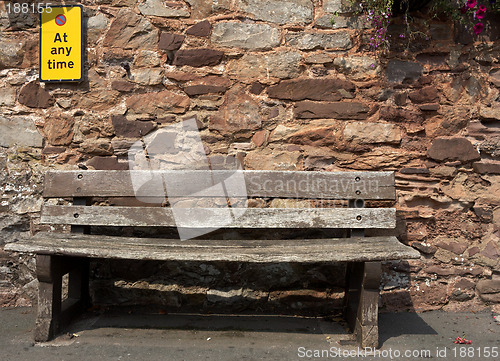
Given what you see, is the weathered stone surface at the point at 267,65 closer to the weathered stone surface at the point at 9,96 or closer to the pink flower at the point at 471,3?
the pink flower at the point at 471,3

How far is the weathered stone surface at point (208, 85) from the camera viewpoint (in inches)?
120

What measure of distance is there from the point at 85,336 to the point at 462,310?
2.29 m

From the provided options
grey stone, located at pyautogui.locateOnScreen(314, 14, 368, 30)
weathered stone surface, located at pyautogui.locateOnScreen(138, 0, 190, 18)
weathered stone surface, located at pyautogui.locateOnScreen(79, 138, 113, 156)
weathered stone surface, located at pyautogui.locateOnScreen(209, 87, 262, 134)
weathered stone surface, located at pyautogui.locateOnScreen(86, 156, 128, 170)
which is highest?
weathered stone surface, located at pyautogui.locateOnScreen(138, 0, 190, 18)

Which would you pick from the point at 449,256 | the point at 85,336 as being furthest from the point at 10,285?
the point at 449,256

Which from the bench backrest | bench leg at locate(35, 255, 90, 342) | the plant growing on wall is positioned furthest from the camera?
the plant growing on wall

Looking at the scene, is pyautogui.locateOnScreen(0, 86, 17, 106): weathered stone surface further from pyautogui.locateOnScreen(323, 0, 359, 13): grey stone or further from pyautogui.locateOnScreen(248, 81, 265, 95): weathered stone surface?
pyautogui.locateOnScreen(323, 0, 359, 13): grey stone

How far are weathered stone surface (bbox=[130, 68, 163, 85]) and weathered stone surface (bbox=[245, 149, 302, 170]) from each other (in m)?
0.79

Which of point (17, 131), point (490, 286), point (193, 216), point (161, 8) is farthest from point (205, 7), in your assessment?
point (490, 286)

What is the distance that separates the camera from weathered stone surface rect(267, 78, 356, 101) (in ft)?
10.0

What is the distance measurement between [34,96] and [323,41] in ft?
6.20

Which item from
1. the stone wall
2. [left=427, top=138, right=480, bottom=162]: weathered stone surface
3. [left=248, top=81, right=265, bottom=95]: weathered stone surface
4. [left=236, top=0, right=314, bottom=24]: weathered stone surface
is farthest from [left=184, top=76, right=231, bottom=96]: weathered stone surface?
[left=427, top=138, right=480, bottom=162]: weathered stone surface

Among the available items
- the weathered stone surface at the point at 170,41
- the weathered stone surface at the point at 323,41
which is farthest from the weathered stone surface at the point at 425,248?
the weathered stone surface at the point at 170,41

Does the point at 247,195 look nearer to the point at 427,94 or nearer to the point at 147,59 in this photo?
the point at 147,59

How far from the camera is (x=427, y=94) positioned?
10.0 feet
